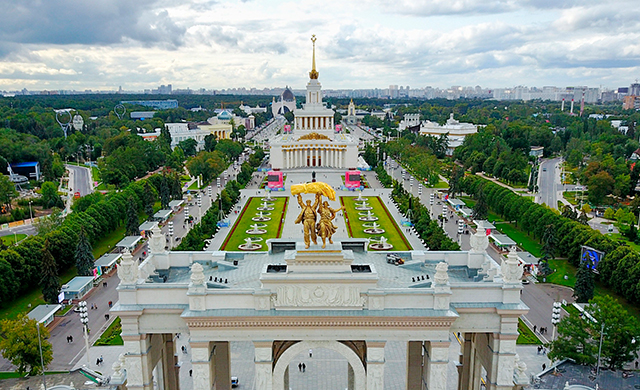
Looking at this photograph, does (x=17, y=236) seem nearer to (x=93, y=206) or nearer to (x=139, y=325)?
(x=93, y=206)

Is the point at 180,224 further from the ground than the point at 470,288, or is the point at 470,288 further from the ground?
the point at 470,288

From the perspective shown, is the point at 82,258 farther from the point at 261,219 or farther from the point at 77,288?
the point at 261,219

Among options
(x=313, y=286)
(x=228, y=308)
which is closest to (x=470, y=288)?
(x=313, y=286)

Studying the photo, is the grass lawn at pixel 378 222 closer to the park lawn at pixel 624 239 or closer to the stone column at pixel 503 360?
the park lawn at pixel 624 239

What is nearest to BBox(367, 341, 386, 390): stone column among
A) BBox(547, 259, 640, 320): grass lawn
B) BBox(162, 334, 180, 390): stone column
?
BBox(162, 334, 180, 390): stone column

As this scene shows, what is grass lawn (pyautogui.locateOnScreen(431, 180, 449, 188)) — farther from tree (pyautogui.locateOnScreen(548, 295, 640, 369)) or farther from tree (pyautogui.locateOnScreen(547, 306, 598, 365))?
tree (pyautogui.locateOnScreen(547, 306, 598, 365))

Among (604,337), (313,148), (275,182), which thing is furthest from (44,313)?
(313,148)
